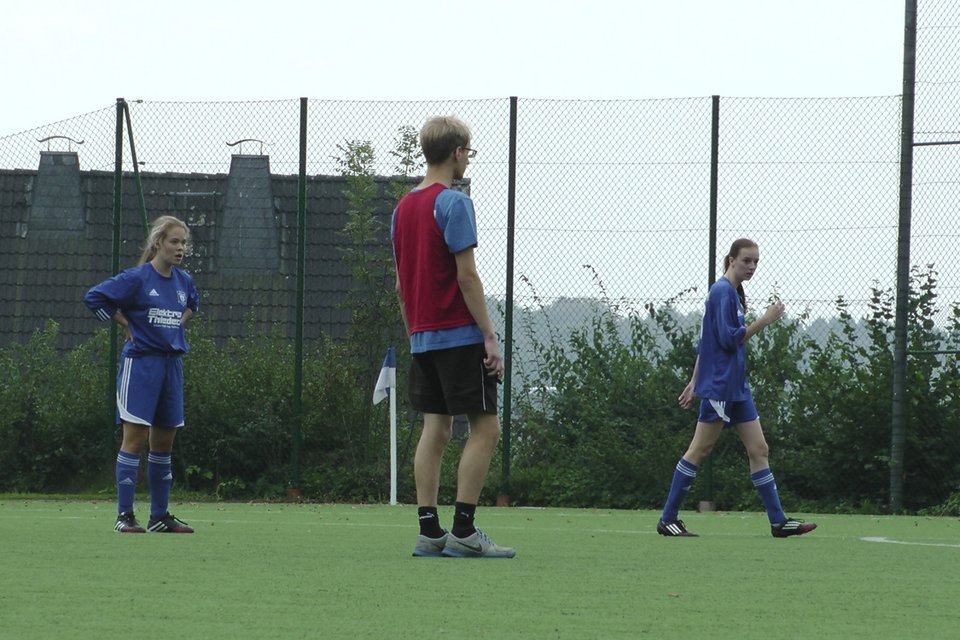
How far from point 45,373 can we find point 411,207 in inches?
337

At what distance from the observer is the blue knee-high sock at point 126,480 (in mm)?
8859

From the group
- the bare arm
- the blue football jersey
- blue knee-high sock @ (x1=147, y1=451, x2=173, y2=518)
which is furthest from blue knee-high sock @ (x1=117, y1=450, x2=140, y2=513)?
the bare arm

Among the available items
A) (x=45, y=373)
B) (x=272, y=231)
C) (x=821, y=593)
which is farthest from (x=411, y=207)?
(x=272, y=231)

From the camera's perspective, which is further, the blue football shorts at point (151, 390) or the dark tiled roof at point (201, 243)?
the dark tiled roof at point (201, 243)

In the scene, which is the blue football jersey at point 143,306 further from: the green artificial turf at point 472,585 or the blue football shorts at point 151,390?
the green artificial turf at point 472,585

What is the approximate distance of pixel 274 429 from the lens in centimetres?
1402

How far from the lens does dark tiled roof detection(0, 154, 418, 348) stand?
1502cm

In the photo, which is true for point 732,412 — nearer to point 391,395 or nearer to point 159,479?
point 159,479

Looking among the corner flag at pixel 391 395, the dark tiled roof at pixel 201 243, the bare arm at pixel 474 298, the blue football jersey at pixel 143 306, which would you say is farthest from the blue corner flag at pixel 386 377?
the bare arm at pixel 474 298

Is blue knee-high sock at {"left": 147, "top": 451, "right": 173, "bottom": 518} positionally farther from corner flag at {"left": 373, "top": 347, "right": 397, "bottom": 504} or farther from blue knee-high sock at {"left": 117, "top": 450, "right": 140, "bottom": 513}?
corner flag at {"left": 373, "top": 347, "right": 397, "bottom": 504}

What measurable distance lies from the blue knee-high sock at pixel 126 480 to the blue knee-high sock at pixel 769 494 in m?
3.37

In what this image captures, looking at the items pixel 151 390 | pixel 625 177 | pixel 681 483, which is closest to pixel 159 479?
pixel 151 390

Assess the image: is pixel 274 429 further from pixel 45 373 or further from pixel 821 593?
pixel 821 593

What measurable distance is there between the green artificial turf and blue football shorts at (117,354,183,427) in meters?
0.64
